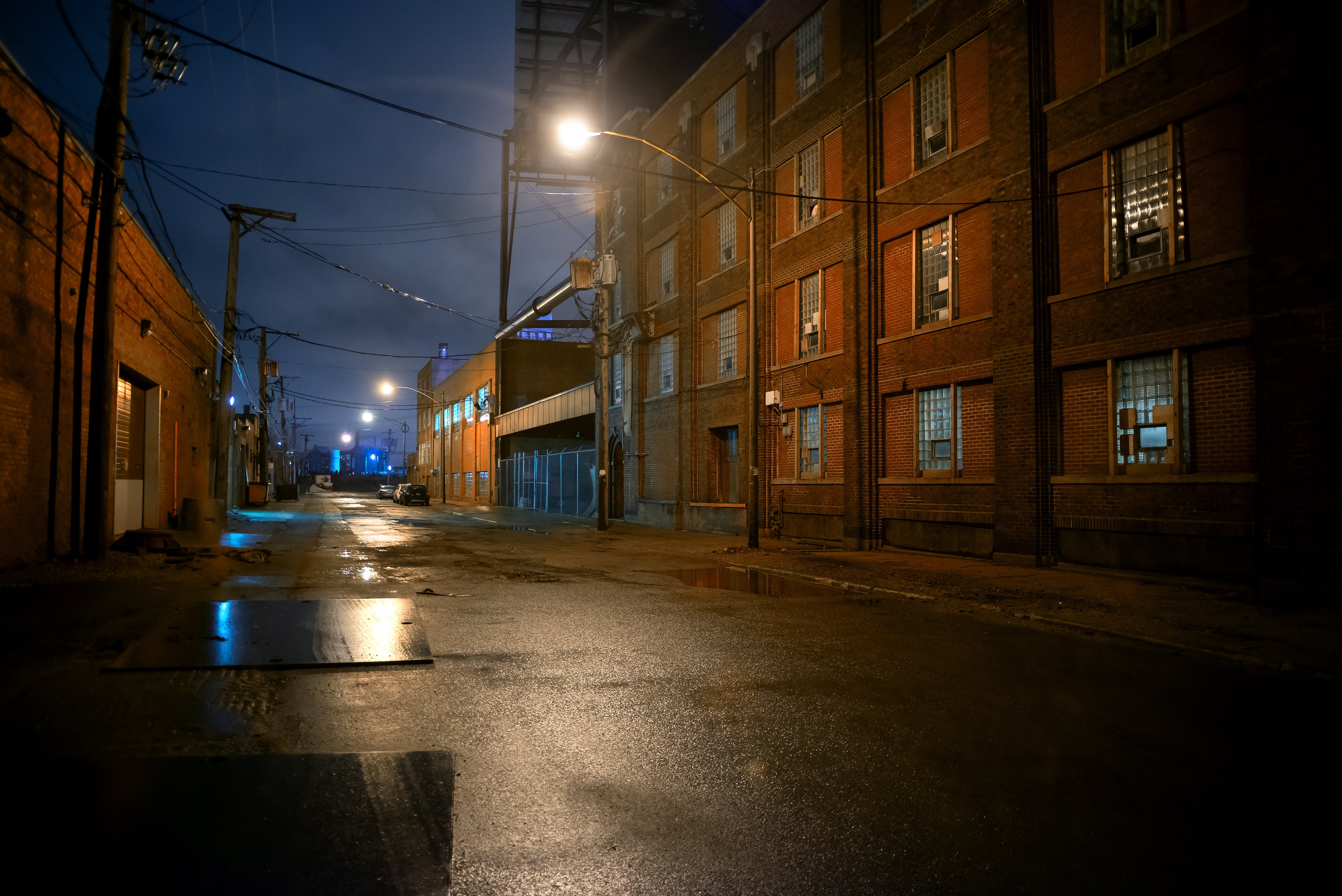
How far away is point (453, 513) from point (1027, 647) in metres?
38.2

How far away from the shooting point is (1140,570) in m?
13.7

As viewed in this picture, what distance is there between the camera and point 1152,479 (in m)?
13.5

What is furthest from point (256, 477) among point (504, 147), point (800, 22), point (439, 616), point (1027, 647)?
point (1027, 647)

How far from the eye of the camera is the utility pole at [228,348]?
29.4 meters

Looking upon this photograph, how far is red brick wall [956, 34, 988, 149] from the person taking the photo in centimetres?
1733

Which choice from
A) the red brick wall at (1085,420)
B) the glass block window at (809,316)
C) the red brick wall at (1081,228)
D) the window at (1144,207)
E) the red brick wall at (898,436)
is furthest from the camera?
the glass block window at (809,316)

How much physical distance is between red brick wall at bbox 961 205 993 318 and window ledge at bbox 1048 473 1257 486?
3.88 meters

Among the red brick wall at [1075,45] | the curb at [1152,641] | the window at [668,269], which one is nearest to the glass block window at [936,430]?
the curb at [1152,641]

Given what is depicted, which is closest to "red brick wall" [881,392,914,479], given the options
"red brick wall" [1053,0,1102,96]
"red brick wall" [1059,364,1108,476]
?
"red brick wall" [1059,364,1108,476]

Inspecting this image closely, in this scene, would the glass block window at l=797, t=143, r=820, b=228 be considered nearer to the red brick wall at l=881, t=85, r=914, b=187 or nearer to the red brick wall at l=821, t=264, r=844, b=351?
the red brick wall at l=821, t=264, r=844, b=351

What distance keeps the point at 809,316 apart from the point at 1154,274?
33.0ft

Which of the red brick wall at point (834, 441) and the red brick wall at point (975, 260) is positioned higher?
the red brick wall at point (975, 260)

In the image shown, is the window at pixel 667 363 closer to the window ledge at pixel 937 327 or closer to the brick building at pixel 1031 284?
the brick building at pixel 1031 284

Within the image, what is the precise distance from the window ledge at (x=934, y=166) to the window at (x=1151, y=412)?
5.75m
